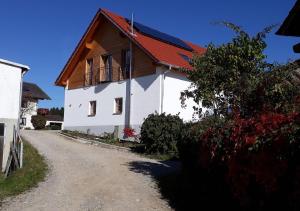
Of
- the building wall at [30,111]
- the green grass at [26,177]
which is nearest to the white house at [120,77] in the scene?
the green grass at [26,177]

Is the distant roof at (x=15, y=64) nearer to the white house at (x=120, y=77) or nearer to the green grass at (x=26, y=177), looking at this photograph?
the green grass at (x=26, y=177)

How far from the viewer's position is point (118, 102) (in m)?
28.3

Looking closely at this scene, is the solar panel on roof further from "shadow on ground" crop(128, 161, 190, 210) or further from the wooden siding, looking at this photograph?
"shadow on ground" crop(128, 161, 190, 210)

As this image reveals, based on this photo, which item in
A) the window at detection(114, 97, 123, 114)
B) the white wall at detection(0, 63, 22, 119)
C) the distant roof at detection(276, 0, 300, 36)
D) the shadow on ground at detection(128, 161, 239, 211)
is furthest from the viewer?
the window at detection(114, 97, 123, 114)

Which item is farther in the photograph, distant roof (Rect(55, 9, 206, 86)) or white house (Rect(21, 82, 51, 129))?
white house (Rect(21, 82, 51, 129))

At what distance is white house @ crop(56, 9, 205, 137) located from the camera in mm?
25594

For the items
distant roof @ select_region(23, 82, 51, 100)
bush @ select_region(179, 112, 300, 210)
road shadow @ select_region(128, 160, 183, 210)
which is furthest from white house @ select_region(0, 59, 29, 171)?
distant roof @ select_region(23, 82, 51, 100)

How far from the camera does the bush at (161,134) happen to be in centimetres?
2003

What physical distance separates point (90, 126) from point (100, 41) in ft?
18.9

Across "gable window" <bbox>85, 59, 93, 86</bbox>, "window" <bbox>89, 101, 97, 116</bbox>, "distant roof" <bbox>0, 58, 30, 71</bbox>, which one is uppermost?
"gable window" <bbox>85, 59, 93, 86</bbox>

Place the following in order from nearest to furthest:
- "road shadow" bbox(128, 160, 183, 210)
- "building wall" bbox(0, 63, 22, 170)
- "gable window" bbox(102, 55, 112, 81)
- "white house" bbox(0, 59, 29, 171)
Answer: "road shadow" bbox(128, 160, 183, 210), "white house" bbox(0, 59, 29, 171), "building wall" bbox(0, 63, 22, 170), "gable window" bbox(102, 55, 112, 81)

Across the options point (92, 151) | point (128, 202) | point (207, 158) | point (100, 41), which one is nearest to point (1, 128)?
point (92, 151)

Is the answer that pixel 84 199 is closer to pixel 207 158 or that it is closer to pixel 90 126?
pixel 207 158

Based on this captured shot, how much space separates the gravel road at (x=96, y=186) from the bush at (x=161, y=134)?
6.30ft
